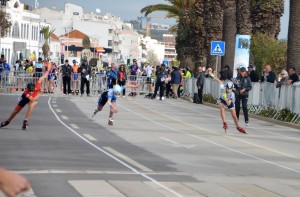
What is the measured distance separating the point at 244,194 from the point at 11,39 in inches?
4176

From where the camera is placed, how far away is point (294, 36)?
117 ft

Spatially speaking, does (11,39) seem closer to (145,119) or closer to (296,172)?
(145,119)

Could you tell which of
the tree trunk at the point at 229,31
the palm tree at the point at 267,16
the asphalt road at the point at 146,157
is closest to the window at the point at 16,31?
the palm tree at the point at 267,16

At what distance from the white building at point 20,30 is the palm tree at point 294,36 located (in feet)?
241

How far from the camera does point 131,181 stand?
1284 cm

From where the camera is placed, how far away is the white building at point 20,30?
371ft

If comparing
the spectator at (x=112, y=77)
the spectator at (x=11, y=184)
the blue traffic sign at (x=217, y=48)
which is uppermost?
the blue traffic sign at (x=217, y=48)

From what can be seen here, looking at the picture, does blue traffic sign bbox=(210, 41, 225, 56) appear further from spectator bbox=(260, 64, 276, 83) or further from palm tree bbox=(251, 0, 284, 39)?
spectator bbox=(260, 64, 276, 83)

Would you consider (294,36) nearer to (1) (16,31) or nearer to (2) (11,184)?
(2) (11,184)

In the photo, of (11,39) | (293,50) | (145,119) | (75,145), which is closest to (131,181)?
(75,145)

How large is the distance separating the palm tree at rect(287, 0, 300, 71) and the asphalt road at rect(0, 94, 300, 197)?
22.0ft

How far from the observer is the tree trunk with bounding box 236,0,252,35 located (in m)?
46.7

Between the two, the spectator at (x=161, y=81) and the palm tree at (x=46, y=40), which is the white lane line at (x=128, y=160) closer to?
the spectator at (x=161, y=81)

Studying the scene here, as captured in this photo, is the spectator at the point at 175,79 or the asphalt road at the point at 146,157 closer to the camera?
the asphalt road at the point at 146,157
